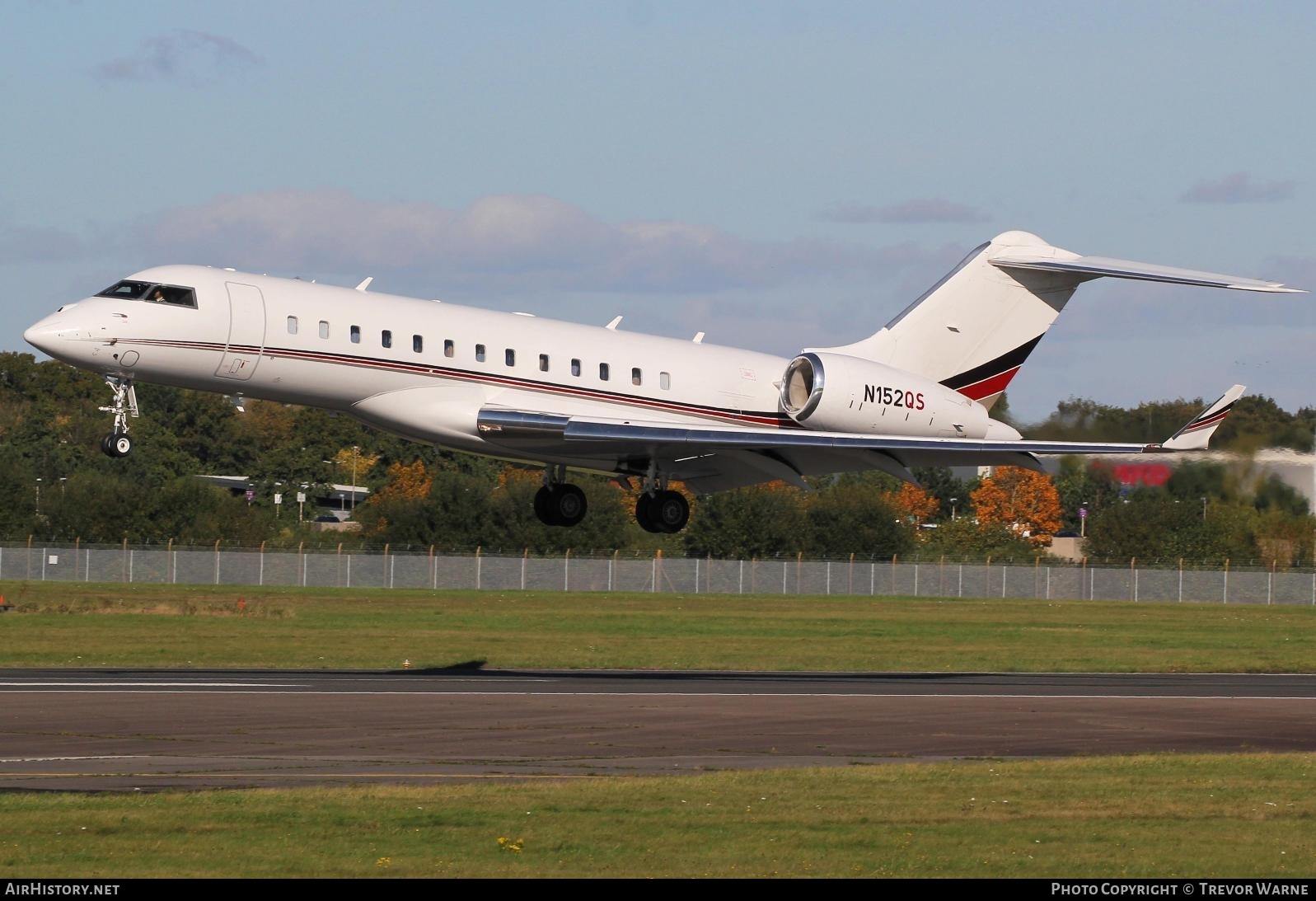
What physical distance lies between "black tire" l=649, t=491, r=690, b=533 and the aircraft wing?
65 cm

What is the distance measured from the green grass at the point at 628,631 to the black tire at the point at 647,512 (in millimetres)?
5767

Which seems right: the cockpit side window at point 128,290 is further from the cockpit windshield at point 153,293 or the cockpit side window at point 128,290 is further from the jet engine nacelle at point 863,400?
the jet engine nacelle at point 863,400

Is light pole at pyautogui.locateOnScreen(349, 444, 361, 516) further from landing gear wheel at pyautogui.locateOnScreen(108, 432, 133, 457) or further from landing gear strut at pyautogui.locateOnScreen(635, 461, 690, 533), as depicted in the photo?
landing gear wheel at pyautogui.locateOnScreen(108, 432, 133, 457)

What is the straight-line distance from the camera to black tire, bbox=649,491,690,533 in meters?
28.6

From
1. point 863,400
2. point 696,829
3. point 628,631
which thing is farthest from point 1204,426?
point 628,631

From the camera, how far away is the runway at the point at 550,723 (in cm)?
1777

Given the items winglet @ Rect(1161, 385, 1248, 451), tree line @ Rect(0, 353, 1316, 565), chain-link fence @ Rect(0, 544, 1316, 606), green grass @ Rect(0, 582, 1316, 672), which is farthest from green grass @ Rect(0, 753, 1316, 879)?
chain-link fence @ Rect(0, 544, 1316, 606)

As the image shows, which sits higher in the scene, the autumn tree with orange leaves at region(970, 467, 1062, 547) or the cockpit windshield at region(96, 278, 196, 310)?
the cockpit windshield at region(96, 278, 196, 310)

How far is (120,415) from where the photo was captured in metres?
24.0

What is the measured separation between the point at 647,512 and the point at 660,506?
10.9 inches

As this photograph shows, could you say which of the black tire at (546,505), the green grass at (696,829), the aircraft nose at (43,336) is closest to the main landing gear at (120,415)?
the aircraft nose at (43,336)

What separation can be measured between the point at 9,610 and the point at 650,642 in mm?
16252
